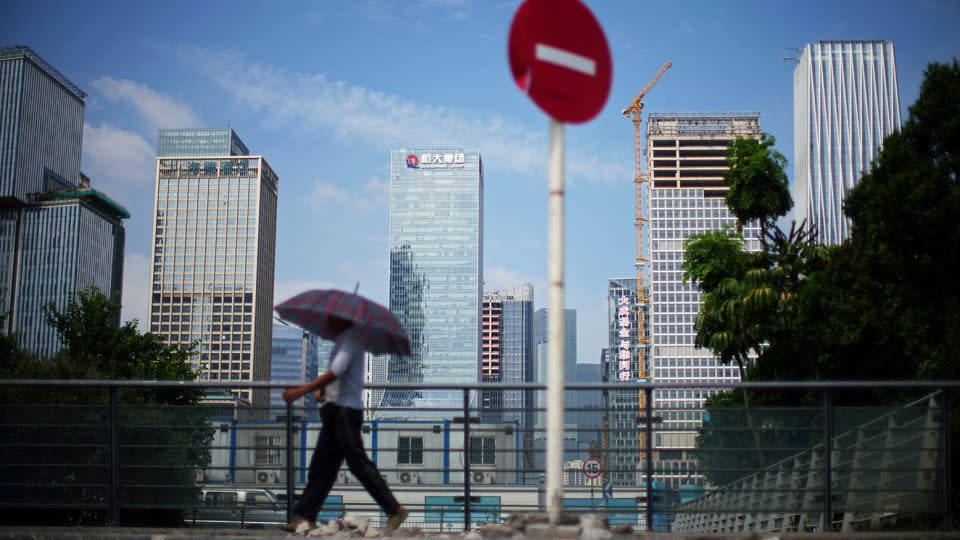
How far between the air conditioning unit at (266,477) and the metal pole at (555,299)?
3.77 meters

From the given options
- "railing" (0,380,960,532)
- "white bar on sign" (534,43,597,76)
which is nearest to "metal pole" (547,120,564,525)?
"white bar on sign" (534,43,597,76)

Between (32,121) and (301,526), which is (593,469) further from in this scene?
(32,121)

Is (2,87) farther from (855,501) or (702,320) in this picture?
(855,501)

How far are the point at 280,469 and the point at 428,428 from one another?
53.6 inches

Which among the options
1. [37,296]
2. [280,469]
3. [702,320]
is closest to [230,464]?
[280,469]

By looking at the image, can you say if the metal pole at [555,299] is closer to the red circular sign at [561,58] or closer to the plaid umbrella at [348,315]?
the red circular sign at [561,58]

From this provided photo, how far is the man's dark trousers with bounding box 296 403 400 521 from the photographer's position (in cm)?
671

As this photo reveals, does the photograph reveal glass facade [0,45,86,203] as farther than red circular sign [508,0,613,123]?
Yes

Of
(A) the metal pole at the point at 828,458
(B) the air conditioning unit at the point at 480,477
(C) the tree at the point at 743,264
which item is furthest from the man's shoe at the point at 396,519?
(C) the tree at the point at 743,264

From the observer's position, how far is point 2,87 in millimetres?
146125

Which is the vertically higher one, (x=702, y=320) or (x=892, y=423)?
(x=702, y=320)

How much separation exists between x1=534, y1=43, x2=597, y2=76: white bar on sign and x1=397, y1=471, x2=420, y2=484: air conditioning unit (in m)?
4.63

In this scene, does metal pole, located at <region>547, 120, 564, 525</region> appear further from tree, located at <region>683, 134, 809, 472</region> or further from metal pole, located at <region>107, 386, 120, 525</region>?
tree, located at <region>683, 134, 809, 472</region>

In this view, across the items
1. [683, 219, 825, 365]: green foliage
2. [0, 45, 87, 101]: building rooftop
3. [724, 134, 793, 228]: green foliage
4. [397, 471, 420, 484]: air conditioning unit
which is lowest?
[397, 471, 420, 484]: air conditioning unit
